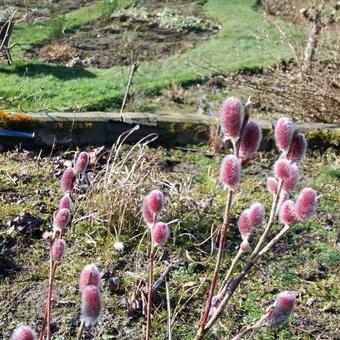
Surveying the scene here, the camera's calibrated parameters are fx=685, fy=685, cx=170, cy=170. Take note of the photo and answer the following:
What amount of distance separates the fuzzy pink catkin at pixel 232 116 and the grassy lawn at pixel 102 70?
4.55 meters

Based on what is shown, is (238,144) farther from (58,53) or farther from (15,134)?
(58,53)

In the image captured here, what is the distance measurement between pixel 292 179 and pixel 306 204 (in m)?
0.08

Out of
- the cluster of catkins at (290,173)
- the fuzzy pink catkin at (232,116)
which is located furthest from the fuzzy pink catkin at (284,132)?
the fuzzy pink catkin at (232,116)

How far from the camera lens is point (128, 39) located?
9828mm

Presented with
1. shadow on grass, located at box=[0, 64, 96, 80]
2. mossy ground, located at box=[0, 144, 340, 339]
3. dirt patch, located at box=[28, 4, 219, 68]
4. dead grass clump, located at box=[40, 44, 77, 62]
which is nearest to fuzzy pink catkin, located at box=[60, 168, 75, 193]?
mossy ground, located at box=[0, 144, 340, 339]

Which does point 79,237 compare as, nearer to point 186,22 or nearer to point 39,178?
point 39,178

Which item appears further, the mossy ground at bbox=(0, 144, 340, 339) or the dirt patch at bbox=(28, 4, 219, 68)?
the dirt patch at bbox=(28, 4, 219, 68)

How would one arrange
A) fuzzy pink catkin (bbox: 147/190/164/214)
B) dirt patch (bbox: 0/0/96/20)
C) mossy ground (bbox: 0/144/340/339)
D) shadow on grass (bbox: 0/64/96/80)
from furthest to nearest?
1. dirt patch (bbox: 0/0/96/20)
2. shadow on grass (bbox: 0/64/96/80)
3. mossy ground (bbox: 0/144/340/339)
4. fuzzy pink catkin (bbox: 147/190/164/214)

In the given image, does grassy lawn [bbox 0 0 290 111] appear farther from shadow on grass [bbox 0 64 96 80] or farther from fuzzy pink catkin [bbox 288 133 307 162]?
fuzzy pink catkin [bbox 288 133 307 162]

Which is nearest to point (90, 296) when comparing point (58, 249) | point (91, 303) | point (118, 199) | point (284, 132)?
point (91, 303)

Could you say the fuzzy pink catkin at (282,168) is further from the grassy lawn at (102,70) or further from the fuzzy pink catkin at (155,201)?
the grassy lawn at (102,70)

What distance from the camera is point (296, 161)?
1643 millimetres

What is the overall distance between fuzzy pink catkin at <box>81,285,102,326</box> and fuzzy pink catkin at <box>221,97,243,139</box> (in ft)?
1.49

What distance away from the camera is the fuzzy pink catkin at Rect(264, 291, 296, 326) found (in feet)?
5.19
